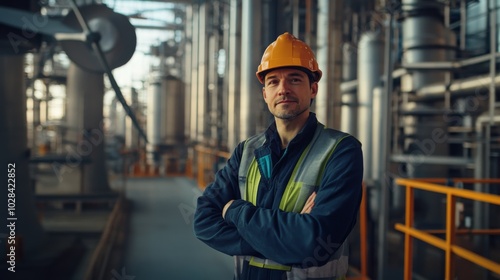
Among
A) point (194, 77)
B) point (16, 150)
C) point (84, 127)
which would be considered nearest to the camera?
point (16, 150)

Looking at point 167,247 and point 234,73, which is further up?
point 234,73

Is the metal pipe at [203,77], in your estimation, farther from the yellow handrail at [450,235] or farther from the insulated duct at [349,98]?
the yellow handrail at [450,235]

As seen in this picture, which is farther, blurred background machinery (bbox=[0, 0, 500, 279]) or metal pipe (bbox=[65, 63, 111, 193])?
metal pipe (bbox=[65, 63, 111, 193])

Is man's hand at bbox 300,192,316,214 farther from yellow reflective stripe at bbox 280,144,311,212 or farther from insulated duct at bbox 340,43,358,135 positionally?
insulated duct at bbox 340,43,358,135

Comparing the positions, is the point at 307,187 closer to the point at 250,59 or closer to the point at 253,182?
the point at 253,182

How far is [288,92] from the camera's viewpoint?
5.57 ft

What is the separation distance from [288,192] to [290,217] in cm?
16

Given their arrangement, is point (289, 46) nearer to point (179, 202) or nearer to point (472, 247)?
point (472, 247)

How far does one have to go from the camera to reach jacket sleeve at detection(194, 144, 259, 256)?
5.61 ft

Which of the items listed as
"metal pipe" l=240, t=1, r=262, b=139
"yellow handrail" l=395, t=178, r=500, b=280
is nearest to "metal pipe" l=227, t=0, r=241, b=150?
"metal pipe" l=240, t=1, r=262, b=139

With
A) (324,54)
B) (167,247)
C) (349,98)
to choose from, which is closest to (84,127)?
(167,247)

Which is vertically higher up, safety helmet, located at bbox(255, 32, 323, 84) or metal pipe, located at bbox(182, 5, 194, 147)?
metal pipe, located at bbox(182, 5, 194, 147)

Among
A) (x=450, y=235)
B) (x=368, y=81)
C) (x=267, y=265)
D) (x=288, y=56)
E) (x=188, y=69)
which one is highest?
(x=188, y=69)

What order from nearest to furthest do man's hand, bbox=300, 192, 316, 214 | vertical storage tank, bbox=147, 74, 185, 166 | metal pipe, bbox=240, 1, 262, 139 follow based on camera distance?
1. man's hand, bbox=300, 192, 316, 214
2. metal pipe, bbox=240, 1, 262, 139
3. vertical storage tank, bbox=147, 74, 185, 166
